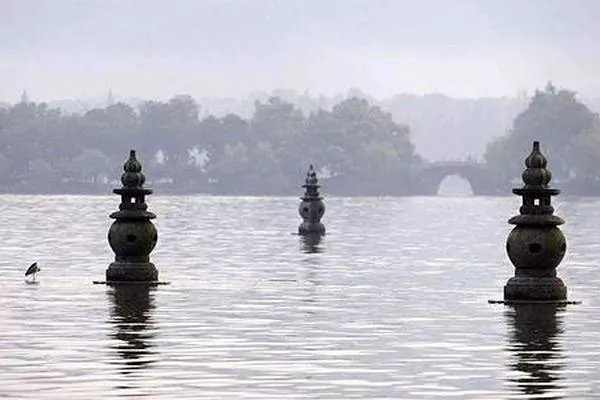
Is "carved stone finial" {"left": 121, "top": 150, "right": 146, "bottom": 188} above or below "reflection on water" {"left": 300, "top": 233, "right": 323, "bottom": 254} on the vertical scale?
above

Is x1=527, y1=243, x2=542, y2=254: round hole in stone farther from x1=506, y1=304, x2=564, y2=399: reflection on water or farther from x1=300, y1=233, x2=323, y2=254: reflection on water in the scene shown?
x1=300, y1=233, x2=323, y2=254: reflection on water

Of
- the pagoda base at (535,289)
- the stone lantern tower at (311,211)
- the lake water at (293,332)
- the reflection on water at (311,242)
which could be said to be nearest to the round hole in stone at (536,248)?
the pagoda base at (535,289)

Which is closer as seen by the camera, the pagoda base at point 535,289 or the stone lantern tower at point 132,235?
the pagoda base at point 535,289

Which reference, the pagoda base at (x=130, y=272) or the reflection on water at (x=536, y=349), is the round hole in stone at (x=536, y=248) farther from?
the pagoda base at (x=130, y=272)

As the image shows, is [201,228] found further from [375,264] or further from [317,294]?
[317,294]

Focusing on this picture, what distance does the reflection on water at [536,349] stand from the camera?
2422 cm

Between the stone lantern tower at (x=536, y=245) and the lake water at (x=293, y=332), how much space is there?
2.30 ft

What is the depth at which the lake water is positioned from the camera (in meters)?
24.0

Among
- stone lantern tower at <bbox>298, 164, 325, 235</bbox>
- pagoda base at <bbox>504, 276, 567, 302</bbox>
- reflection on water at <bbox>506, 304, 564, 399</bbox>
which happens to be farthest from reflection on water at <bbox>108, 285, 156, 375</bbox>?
stone lantern tower at <bbox>298, 164, 325, 235</bbox>

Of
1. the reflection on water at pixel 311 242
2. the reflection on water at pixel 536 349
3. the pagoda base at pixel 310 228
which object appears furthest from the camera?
the pagoda base at pixel 310 228

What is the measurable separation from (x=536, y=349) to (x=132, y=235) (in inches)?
610

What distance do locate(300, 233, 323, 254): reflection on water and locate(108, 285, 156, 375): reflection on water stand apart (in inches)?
1009

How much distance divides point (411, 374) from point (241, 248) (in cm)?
4506

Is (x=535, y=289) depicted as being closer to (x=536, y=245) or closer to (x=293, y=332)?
(x=536, y=245)
